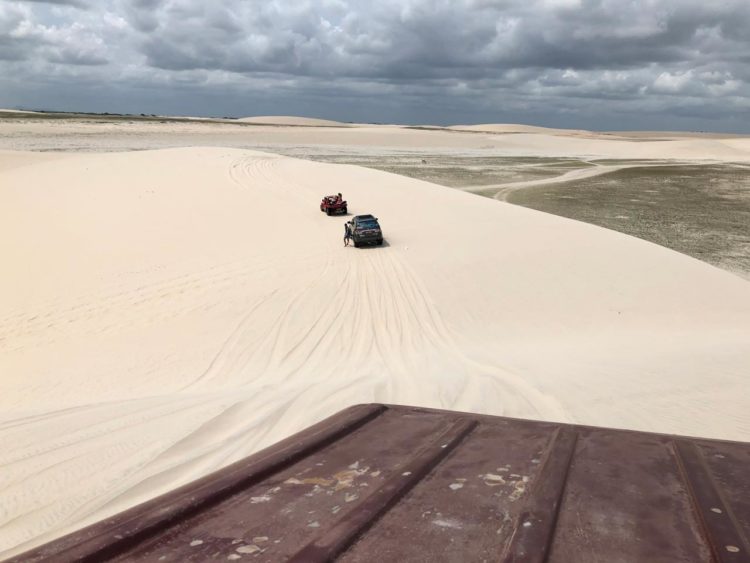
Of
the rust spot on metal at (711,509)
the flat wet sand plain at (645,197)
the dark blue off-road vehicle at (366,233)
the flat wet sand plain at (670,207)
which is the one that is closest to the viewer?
the rust spot on metal at (711,509)

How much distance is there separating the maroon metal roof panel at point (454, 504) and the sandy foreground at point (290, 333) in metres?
2.31

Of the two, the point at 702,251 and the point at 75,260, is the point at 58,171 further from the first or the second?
the point at 702,251

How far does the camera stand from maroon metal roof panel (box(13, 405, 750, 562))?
9.65 feet

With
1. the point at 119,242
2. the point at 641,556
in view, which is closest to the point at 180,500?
the point at 641,556

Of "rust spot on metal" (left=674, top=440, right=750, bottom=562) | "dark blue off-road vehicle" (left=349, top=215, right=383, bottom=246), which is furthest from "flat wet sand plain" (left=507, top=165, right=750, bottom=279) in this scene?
"rust spot on metal" (left=674, top=440, right=750, bottom=562)

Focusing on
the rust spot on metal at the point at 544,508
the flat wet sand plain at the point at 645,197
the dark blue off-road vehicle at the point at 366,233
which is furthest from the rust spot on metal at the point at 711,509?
the flat wet sand plain at the point at 645,197

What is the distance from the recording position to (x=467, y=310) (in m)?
14.7

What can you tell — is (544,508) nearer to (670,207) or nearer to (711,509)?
(711,509)

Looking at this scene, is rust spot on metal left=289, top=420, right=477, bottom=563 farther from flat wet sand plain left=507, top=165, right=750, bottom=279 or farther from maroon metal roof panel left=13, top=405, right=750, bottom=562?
flat wet sand plain left=507, top=165, right=750, bottom=279

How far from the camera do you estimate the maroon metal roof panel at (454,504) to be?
2.94 metres

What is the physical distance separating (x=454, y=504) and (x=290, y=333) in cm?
945

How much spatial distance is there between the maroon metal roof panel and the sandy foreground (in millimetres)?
2313

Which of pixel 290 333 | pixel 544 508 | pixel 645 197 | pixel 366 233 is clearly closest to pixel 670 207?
pixel 645 197

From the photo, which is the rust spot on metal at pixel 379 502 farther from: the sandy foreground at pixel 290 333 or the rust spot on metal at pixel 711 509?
the sandy foreground at pixel 290 333
